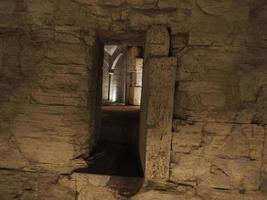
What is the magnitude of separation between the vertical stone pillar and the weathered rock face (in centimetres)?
3

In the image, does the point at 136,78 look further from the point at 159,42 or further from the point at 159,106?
the point at 159,106

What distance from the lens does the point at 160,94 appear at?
216 cm

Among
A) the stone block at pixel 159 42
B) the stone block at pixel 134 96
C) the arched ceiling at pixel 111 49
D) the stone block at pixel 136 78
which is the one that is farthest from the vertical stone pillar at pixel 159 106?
the arched ceiling at pixel 111 49

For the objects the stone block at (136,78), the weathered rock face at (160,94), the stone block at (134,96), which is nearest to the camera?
the weathered rock face at (160,94)

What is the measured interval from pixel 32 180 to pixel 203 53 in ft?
8.92

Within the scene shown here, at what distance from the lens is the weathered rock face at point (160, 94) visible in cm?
211

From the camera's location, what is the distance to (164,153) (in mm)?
2168

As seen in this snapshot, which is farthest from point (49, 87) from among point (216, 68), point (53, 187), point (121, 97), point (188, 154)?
point (121, 97)

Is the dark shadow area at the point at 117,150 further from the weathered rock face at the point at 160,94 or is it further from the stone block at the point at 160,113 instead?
the stone block at the point at 160,113

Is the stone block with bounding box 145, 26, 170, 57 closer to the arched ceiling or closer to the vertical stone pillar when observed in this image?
the vertical stone pillar

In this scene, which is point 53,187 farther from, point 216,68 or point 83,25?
point 216,68

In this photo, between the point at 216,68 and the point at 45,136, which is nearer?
the point at 216,68

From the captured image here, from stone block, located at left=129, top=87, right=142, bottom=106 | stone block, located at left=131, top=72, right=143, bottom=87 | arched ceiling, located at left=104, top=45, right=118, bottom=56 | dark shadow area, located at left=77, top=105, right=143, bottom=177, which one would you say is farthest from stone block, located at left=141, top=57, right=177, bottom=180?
arched ceiling, located at left=104, top=45, right=118, bottom=56

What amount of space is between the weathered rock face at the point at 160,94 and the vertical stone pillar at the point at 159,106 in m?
0.03
